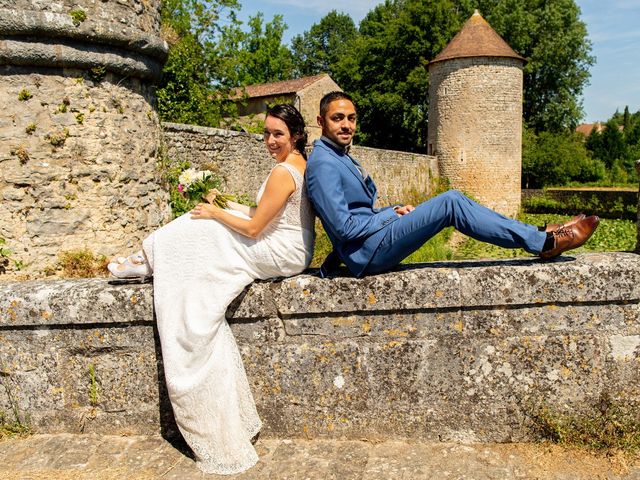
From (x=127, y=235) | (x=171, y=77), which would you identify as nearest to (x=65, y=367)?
(x=127, y=235)

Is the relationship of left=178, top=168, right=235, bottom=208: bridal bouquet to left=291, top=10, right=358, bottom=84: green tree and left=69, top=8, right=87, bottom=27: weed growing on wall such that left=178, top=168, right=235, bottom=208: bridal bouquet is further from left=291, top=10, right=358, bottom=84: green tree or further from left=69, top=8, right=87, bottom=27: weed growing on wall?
left=291, top=10, right=358, bottom=84: green tree

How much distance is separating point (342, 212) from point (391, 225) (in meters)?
0.25

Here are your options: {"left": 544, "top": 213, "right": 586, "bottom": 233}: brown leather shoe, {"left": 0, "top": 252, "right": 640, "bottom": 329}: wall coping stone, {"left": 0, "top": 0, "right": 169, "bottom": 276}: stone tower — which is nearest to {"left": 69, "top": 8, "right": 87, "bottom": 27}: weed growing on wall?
{"left": 0, "top": 0, "right": 169, "bottom": 276}: stone tower

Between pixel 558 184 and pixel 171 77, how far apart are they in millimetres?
27886

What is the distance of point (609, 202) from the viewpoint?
1087 inches

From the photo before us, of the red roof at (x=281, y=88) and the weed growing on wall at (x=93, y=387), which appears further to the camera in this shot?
the red roof at (x=281, y=88)

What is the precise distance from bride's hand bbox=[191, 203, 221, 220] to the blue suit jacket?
0.49 metres

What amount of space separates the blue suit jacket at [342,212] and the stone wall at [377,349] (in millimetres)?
143

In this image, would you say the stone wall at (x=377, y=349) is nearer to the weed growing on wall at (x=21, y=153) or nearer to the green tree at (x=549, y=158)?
the weed growing on wall at (x=21, y=153)

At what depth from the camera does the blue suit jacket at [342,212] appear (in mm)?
2711

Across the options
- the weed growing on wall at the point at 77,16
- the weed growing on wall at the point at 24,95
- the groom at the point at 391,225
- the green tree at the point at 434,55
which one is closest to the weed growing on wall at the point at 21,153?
the weed growing on wall at the point at 24,95

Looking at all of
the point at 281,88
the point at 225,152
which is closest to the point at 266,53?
the point at 281,88

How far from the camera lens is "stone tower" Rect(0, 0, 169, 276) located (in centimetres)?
432

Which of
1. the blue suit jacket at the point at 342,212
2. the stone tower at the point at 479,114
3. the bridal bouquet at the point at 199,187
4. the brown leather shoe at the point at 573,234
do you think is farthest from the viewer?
the stone tower at the point at 479,114
